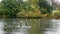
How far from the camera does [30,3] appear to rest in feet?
34.4

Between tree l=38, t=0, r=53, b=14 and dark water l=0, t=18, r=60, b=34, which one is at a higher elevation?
tree l=38, t=0, r=53, b=14

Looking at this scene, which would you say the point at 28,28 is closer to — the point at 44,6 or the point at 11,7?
the point at 11,7

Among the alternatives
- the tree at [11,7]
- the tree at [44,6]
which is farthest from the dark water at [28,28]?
the tree at [44,6]

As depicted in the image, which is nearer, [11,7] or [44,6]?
[11,7]

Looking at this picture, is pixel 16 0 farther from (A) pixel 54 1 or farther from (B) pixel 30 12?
(A) pixel 54 1

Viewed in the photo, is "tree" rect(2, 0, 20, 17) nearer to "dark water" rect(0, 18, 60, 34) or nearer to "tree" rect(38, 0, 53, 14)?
"tree" rect(38, 0, 53, 14)

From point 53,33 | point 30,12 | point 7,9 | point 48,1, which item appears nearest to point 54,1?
point 48,1

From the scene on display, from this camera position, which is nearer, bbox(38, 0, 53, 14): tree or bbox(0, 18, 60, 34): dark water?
bbox(0, 18, 60, 34): dark water

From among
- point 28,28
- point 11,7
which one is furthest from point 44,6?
point 28,28

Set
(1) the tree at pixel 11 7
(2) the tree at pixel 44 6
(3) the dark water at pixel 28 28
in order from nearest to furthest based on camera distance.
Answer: (3) the dark water at pixel 28 28 → (1) the tree at pixel 11 7 → (2) the tree at pixel 44 6

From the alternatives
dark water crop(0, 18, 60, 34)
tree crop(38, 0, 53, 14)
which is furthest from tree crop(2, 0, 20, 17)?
dark water crop(0, 18, 60, 34)

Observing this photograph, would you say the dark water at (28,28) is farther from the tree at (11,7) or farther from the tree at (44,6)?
the tree at (44,6)

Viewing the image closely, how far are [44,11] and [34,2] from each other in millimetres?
840

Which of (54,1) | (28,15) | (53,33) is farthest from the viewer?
(54,1)
